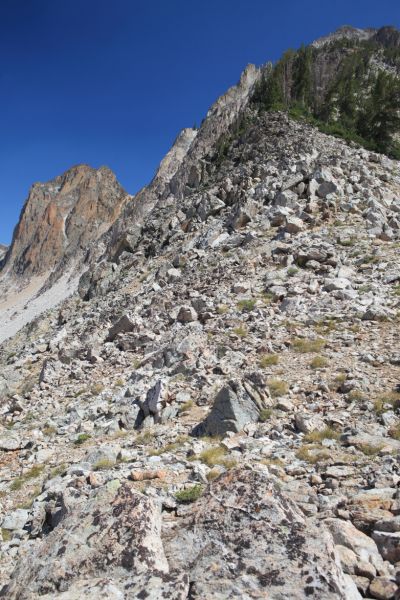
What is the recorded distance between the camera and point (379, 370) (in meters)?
10.8

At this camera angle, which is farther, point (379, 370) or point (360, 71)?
point (360, 71)

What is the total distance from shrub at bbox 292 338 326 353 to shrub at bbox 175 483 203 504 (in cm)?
674

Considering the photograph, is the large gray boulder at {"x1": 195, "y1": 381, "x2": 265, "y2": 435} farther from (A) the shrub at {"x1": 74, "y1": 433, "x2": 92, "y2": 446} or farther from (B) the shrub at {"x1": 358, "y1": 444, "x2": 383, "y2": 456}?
(A) the shrub at {"x1": 74, "y1": 433, "x2": 92, "y2": 446}

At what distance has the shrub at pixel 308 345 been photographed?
12.5 m

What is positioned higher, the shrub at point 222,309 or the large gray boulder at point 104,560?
the shrub at point 222,309

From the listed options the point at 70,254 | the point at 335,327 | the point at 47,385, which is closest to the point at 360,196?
the point at 335,327

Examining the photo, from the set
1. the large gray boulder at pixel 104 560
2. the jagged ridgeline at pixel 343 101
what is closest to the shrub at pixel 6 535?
the large gray boulder at pixel 104 560

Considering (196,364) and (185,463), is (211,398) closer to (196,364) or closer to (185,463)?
(196,364)

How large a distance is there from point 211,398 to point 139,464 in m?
3.40

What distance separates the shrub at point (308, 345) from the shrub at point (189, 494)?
6.74m

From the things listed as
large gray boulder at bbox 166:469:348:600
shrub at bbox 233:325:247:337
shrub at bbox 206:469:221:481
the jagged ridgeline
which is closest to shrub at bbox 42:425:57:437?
shrub at bbox 206:469:221:481

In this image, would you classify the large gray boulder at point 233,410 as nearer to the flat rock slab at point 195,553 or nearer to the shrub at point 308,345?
the shrub at point 308,345

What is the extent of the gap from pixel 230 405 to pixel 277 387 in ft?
5.37

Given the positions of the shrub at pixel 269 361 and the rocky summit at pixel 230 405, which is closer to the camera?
the rocky summit at pixel 230 405
